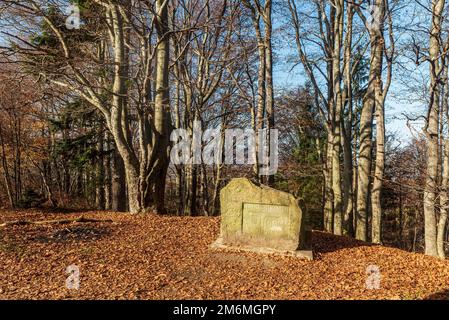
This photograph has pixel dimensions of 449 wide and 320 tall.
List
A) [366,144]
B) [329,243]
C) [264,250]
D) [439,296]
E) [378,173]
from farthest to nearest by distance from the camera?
1. [366,144]
2. [378,173]
3. [329,243]
4. [264,250]
5. [439,296]

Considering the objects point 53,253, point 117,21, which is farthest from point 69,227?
point 117,21

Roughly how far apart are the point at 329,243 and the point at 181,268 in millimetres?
3640

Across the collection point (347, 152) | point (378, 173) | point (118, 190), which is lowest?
point (118, 190)

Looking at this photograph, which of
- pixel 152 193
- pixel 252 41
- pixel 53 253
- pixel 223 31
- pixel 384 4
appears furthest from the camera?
pixel 223 31

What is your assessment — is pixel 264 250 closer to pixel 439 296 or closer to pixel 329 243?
pixel 329 243

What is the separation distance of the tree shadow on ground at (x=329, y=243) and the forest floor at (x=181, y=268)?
3cm

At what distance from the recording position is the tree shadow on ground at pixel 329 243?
22.1ft

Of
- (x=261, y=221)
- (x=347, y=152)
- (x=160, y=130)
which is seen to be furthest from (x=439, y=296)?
(x=160, y=130)

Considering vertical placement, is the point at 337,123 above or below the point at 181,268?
above

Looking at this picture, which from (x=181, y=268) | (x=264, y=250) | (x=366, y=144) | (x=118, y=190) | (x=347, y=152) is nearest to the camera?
(x=181, y=268)

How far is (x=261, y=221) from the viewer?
6406mm
